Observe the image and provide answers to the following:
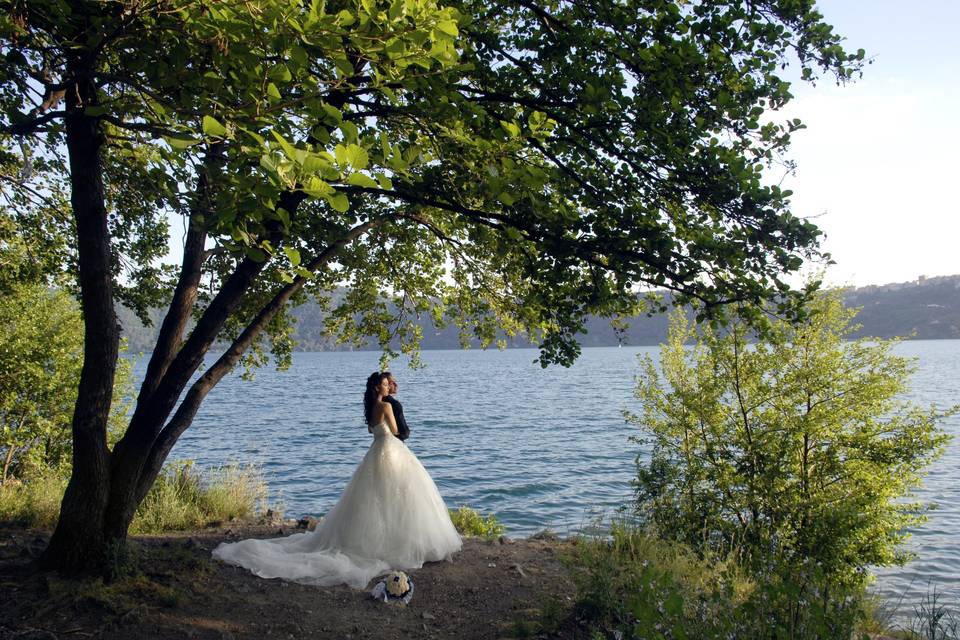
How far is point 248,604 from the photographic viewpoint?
7207mm

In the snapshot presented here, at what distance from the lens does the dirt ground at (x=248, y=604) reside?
6.28 meters

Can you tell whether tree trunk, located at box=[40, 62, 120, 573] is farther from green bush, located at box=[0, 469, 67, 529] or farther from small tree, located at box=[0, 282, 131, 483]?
small tree, located at box=[0, 282, 131, 483]

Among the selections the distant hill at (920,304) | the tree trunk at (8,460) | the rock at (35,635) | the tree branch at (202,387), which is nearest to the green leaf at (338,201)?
the tree branch at (202,387)

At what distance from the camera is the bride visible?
8492 mm

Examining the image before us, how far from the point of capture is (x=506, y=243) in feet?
27.9

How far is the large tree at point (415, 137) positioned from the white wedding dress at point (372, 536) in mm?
2118

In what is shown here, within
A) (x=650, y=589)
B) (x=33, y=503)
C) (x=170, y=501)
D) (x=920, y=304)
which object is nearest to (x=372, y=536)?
(x=170, y=501)

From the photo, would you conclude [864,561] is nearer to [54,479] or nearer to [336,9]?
[336,9]

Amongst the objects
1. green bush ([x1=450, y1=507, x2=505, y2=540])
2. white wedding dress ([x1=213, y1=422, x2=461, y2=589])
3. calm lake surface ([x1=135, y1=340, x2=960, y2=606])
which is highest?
white wedding dress ([x1=213, y1=422, x2=461, y2=589])

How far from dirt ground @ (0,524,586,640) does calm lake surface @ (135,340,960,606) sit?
3510 millimetres

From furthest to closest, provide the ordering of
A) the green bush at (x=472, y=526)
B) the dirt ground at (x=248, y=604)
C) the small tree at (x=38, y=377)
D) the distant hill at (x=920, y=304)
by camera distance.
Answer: the distant hill at (x=920, y=304), the small tree at (x=38, y=377), the green bush at (x=472, y=526), the dirt ground at (x=248, y=604)

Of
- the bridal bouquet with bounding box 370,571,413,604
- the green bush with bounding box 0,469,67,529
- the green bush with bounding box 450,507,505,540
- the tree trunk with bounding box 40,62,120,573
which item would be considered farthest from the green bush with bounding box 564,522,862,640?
the green bush with bounding box 0,469,67,529

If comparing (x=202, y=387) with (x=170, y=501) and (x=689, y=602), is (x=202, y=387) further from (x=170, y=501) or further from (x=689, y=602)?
(x=689, y=602)

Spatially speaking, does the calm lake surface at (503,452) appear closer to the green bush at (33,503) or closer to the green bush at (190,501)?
the green bush at (190,501)
